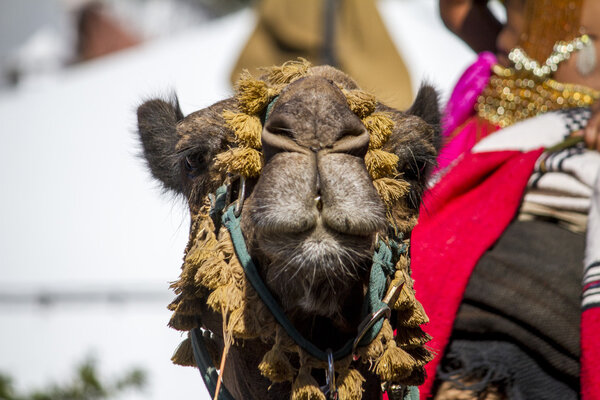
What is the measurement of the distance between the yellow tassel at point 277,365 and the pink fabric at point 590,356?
3.32 ft

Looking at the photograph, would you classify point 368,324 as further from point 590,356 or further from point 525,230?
point 525,230

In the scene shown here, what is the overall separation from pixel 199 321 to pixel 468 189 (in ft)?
4.26

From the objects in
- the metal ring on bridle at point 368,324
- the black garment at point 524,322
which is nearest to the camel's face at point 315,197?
the metal ring on bridle at point 368,324

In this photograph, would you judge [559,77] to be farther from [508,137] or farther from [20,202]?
[20,202]

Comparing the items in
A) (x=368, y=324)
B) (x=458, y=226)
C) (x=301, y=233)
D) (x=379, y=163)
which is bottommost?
(x=368, y=324)

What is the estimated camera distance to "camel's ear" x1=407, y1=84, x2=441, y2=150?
88.7 inches

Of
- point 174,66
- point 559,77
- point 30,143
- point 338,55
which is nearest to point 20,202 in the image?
point 30,143

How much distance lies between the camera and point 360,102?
1.73 m

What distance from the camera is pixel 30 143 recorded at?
32.4 feet

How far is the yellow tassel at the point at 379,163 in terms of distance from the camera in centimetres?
174

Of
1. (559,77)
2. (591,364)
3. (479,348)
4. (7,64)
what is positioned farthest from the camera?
(7,64)

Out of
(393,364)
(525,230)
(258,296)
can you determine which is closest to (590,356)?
(525,230)

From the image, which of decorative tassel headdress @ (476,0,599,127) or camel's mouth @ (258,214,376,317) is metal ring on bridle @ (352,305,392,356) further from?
decorative tassel headdress @ (476,0,599,127)

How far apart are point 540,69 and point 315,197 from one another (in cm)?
202
